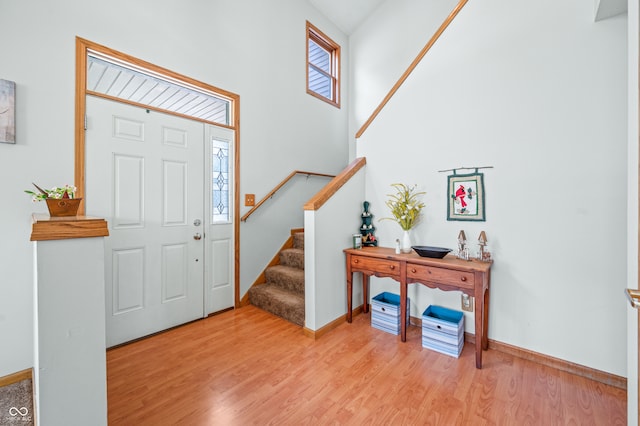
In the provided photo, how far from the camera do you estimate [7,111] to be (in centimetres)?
179

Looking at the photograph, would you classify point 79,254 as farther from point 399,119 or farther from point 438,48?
point 438,48

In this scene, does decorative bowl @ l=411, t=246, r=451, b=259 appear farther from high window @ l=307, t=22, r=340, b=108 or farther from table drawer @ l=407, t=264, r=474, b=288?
high window @ l=307, t=22, r=340, b=108

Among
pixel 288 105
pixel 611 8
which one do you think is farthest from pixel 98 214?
pixel 611 8

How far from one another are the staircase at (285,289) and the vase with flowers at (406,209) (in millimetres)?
1229

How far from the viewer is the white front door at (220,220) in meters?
2.92

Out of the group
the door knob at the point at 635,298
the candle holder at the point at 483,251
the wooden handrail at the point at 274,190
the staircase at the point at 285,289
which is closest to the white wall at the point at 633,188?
the door knob at the point at 635,298

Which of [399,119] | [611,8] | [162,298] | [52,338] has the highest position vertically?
[611,8]

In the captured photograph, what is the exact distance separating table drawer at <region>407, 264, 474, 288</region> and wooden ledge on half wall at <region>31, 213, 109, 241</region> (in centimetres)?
210

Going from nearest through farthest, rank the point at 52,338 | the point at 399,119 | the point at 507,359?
1. the point at 52,338
2. the point at 507,359
3. the point at 399,119

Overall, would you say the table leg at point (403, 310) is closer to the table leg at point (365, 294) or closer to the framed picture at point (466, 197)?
the table leg at point (365, 294)

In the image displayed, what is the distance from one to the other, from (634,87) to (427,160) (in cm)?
144

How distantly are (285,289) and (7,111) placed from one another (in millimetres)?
2721

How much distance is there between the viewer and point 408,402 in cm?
165

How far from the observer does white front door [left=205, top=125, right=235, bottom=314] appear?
2920mm
